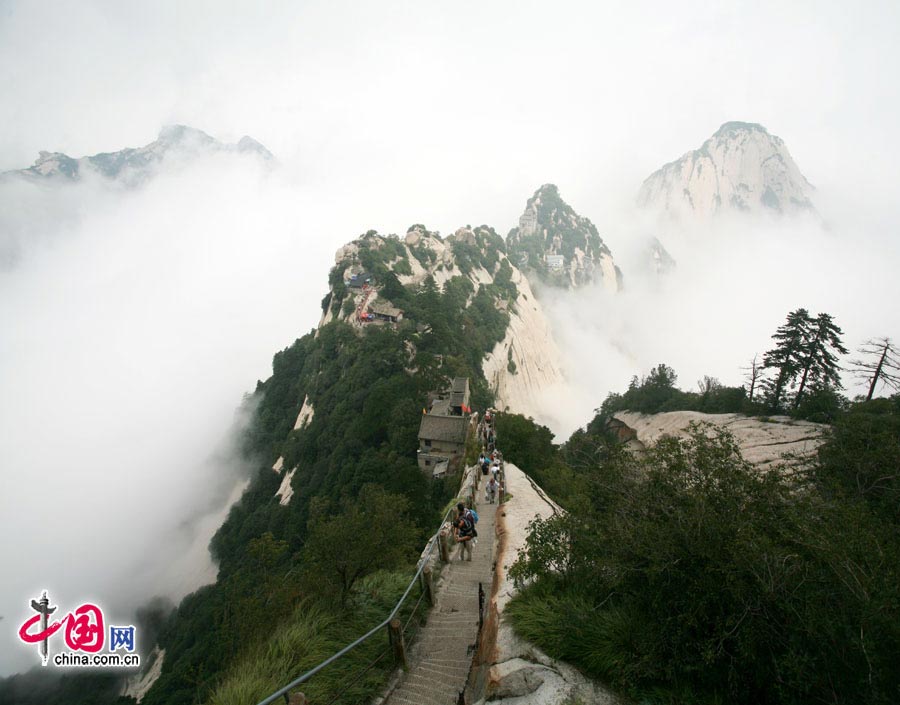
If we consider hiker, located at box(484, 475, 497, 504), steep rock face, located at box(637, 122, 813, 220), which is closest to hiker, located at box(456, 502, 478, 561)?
hiker, located at box(484, 475, 497, 504)

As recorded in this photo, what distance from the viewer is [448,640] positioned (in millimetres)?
7887

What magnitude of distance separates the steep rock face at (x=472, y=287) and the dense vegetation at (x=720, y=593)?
54.9 meters

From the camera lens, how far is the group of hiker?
37.3 ft

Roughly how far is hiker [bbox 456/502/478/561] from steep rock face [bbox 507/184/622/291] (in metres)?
121

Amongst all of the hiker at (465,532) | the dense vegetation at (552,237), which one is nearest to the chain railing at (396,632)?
the hiker at (465,532)

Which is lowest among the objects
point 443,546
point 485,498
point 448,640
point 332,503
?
point 332,503

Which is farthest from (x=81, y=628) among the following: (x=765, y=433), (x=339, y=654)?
(x=765, y=433)

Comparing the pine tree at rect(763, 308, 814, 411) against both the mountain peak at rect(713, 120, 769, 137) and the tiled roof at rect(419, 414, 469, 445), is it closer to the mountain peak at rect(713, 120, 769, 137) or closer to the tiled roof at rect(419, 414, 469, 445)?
the tiled roof at rect(419, 414, 469, 445)

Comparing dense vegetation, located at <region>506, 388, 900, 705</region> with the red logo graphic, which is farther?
the red logo graphic

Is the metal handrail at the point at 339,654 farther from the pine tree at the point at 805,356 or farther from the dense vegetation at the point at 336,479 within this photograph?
the pine tree at the point at 805,356

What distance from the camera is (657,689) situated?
470 centimetres

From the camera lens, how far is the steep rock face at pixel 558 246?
5251 inches

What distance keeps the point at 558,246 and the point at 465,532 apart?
141193mm

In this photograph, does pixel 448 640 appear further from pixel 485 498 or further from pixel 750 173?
pixel 750 173
